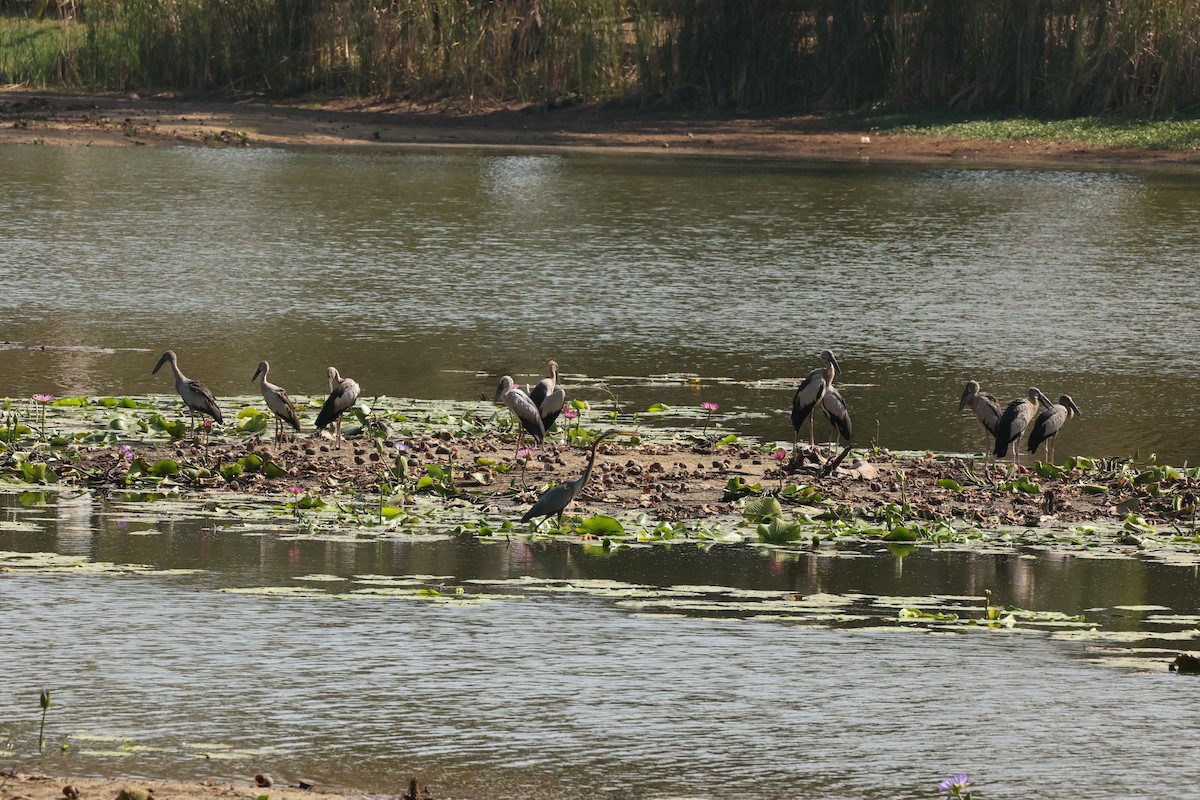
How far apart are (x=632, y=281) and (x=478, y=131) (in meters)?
19.2

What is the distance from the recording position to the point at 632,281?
838 inches

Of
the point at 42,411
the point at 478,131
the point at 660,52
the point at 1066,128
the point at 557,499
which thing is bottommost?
the point at 557,499

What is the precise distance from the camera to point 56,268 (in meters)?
21.3

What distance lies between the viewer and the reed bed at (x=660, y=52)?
37.5m

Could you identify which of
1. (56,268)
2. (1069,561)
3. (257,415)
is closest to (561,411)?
(257,415)

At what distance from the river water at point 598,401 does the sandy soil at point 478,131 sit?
328cm

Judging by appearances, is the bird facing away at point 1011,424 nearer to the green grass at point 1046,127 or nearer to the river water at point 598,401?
the river water at point 598,401

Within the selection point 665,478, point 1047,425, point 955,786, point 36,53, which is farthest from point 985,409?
point 36,53

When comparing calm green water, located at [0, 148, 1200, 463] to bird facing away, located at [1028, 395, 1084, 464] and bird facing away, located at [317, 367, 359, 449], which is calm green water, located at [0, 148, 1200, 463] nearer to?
bird facing away, located at [1028, 395, 1084, 464]

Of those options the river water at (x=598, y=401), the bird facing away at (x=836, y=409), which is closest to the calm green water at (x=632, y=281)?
the river water at (x=598, y=401)

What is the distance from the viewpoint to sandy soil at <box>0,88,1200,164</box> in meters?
36.5

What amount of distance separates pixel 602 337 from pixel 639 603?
8.52 m

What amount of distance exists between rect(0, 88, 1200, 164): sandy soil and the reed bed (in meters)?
1.10

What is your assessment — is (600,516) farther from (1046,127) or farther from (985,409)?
(1046,127)
